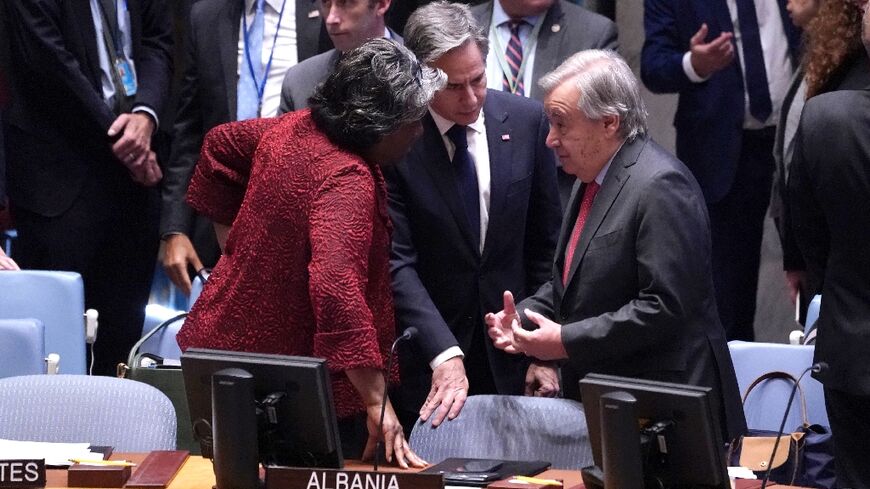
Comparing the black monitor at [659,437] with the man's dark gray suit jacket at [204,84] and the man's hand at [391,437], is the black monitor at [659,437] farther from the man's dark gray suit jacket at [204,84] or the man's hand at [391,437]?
the man's dark gray suit jacket at [204,84]

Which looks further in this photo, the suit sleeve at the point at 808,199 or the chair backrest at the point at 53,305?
the chair backrest at the point at 53,305

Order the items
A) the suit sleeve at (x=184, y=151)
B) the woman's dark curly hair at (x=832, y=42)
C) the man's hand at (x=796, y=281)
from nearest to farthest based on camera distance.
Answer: the woman's dark curly hair at (x=832, y=42), the man's hand at (x=796, y=281), the suit sleeve at (x=184, y=151)

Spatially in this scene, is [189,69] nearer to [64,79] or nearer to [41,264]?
[64,79]

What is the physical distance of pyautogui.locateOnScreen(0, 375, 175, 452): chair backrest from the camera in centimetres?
350

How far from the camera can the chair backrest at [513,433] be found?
3.40 metres

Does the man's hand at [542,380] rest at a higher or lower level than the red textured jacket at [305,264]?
lower

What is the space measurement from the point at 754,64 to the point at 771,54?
2.9 inches

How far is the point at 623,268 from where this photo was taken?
335 cm

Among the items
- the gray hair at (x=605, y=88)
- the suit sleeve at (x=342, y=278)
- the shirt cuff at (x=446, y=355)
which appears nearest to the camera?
the suit sleeve at (x=342, y=278)

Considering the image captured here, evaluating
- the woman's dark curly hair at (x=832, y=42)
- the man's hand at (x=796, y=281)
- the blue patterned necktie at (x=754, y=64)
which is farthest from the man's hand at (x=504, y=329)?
the blue patterned necktie at (x=754, y=64)

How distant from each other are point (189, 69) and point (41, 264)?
32.5 inches

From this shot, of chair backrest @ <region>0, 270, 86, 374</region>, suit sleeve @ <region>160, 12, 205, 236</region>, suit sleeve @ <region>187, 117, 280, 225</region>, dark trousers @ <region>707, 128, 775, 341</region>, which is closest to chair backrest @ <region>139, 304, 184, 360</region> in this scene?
chair backrest @ <region>0, 270, 86, 374</region>

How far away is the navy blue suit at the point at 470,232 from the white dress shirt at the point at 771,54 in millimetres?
1407

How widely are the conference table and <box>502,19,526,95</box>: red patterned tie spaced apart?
5.97 feet
